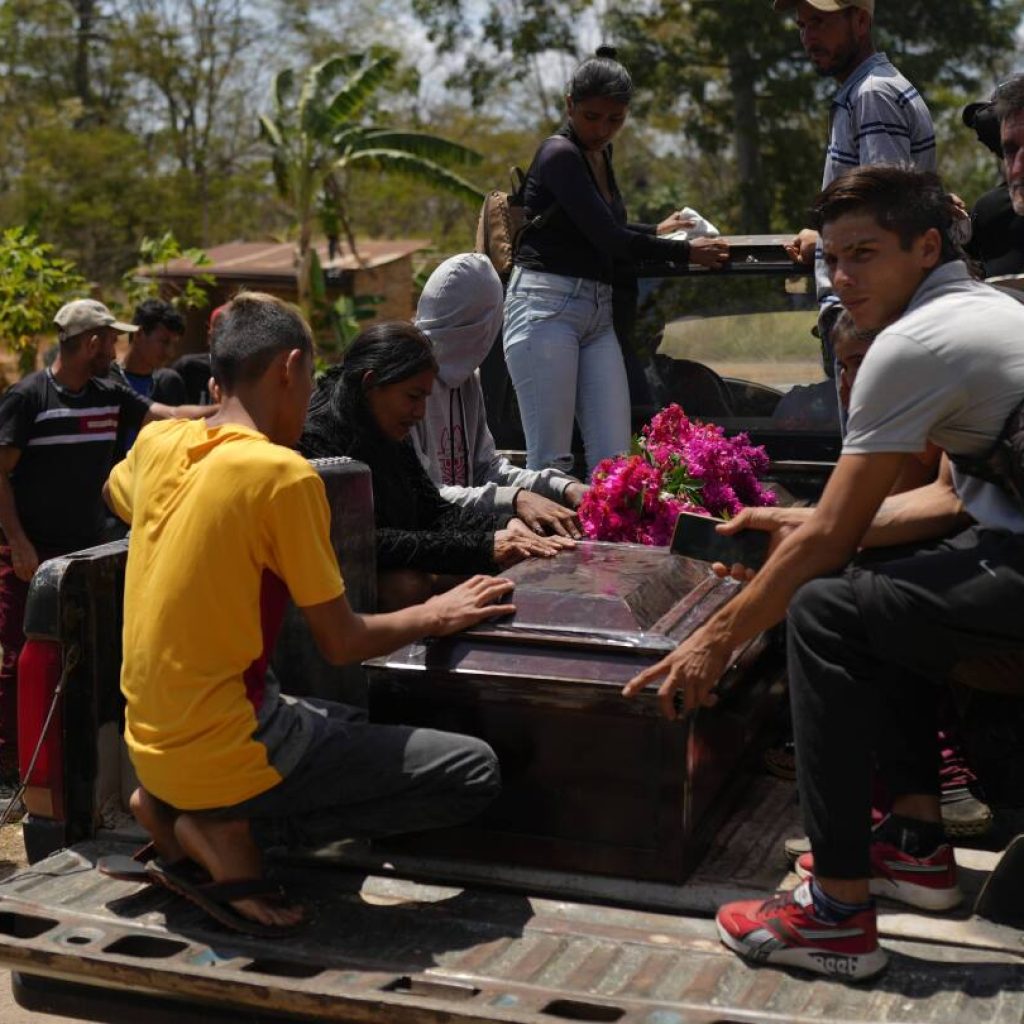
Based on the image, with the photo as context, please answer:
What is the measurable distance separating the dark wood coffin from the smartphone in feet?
0.46

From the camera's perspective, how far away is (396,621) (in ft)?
10.3

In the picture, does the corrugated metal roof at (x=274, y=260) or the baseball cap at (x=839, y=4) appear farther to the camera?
the corrugated metal roof at (x=274, y=260)

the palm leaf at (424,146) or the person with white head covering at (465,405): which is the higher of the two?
the palm leaf at (424,146)

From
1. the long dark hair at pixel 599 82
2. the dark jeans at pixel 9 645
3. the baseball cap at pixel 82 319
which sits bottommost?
the dark jeans at pixel 9 645

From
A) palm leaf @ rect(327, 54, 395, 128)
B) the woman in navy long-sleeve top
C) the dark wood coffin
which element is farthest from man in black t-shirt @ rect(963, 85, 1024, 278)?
palm leaf @ rect(327, 54, 395, 128)

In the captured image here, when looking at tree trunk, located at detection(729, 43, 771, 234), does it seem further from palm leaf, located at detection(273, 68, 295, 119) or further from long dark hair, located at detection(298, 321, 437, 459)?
long dark hair, located at detection(298, 321, 437, 459)

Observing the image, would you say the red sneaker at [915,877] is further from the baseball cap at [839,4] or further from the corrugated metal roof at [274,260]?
the corrugated metal roof at [274,260]

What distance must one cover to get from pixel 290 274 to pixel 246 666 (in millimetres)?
21440

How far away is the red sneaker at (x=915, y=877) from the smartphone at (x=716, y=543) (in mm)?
615

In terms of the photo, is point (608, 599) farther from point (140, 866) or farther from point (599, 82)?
point (599, 82)

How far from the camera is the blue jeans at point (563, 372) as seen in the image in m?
5.22

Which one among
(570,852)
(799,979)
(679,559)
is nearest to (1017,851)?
(799,979)

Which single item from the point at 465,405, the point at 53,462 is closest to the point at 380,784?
the point at 465,405

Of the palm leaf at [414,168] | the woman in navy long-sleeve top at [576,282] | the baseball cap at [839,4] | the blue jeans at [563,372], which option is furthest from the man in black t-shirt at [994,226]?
the palm leaf at [414,168]
